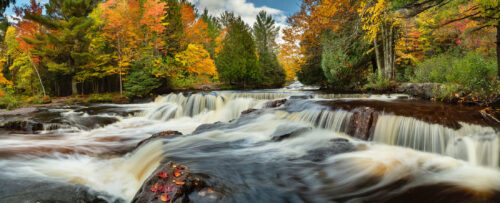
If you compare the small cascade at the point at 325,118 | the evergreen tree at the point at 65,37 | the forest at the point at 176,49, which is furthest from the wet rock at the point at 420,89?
the evergreen tree at the point at 65,37

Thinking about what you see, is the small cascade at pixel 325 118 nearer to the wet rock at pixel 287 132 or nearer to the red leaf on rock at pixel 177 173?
the wet rock at pixel 287 132

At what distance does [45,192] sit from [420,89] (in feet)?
36.4

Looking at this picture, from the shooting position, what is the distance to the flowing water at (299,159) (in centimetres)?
312

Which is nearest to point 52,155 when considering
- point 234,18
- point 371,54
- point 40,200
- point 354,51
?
point 40,200

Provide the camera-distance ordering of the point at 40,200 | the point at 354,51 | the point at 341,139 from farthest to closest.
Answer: the point at 354,51
the point at 341,139
the point at 40,200

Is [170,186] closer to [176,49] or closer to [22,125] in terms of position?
[22,125]

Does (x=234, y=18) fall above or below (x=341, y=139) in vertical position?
above

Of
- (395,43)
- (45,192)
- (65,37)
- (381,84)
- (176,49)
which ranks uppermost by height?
(65,37)

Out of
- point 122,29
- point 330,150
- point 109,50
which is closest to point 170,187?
point 330,150

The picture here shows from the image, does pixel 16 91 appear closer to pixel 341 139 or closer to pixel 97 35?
pixel 97 35

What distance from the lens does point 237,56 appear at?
737 inches

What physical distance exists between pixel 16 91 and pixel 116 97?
10.8 meters

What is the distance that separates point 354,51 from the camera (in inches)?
509

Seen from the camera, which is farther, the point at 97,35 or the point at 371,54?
the point at 97,35
